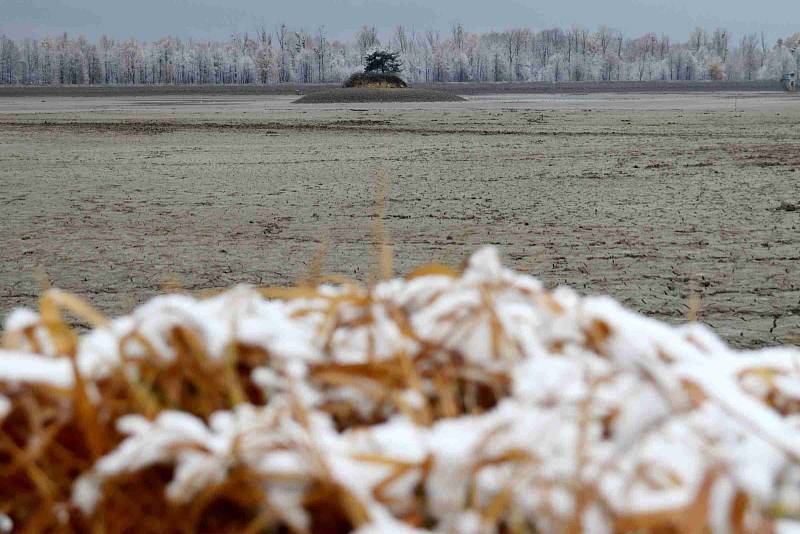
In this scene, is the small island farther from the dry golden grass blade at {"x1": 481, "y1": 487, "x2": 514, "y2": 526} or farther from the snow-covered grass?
the dry golden grass blade at {"x1": 481, "y1": 487, "x2": 514, "y2": 526}

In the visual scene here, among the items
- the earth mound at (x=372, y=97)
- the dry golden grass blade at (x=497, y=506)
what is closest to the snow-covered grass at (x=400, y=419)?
the dry golden grass blade at (x=497, y=506)

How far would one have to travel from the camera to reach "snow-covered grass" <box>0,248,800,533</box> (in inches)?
37.7

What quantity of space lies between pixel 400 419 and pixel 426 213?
8.51m

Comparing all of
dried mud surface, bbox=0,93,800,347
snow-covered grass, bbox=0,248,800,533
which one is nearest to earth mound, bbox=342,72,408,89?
dried mud surface, bbox=0,93,800,347

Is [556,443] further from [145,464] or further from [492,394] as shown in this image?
[145,464]

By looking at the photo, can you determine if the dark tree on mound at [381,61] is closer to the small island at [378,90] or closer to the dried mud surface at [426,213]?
the small island at [378,90]

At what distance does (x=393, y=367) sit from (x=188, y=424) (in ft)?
0.77

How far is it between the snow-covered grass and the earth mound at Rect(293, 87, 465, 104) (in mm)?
38811

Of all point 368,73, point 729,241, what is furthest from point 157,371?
point 368,73

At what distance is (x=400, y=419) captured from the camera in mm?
1072

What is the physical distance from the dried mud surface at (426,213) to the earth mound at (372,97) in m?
22.0

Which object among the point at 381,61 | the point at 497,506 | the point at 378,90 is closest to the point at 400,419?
the point at 497,506

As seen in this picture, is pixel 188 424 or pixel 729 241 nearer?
pixel 188 424

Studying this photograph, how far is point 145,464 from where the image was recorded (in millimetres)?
1028
